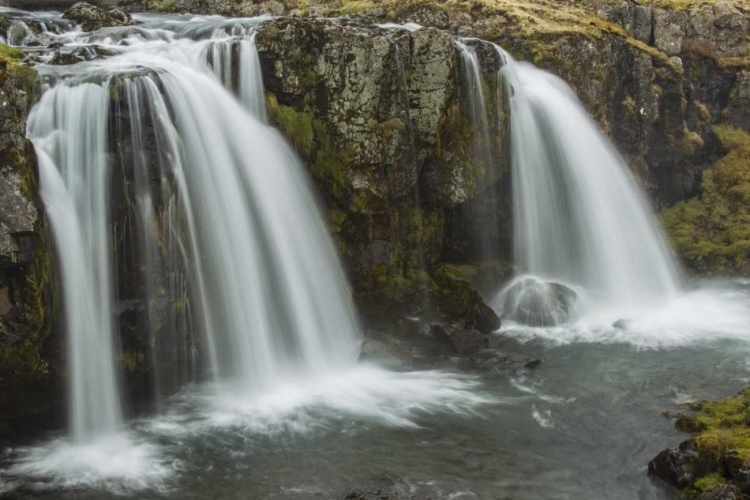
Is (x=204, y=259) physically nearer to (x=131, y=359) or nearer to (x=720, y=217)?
(x=131, y=359)

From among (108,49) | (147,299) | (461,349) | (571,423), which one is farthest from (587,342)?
(108,49)

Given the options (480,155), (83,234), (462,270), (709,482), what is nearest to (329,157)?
(480,155)

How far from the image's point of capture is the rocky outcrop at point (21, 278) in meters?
10.4

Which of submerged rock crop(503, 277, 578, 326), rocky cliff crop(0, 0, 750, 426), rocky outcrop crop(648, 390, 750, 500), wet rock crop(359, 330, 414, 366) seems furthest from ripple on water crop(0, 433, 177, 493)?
submerged rock crop(503, 277, 578, 326)

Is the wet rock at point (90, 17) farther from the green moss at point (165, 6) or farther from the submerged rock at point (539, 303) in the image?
the submerged rock at point (539, 303)

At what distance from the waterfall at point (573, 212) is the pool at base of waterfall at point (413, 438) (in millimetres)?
5831

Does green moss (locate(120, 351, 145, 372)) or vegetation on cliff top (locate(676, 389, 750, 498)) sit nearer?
vegetation on cliff top (locate(676, 389, 750, 498))

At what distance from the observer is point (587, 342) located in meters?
17.1

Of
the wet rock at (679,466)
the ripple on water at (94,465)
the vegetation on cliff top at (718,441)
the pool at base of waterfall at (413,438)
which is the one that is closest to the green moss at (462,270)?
the pool at base of waterfall at (413,438)

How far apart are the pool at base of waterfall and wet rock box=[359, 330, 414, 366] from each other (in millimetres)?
382

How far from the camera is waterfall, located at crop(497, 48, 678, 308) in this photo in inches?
839

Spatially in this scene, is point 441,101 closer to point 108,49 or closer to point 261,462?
point 108,49

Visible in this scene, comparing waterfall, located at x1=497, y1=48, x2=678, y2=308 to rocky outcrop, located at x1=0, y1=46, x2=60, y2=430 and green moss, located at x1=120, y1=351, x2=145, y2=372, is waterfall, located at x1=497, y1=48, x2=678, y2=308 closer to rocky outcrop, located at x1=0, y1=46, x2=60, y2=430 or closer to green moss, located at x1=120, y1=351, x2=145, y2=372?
green moss, located at x1=120, y1=351, x2=145, y2=372

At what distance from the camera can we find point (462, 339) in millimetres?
16359
